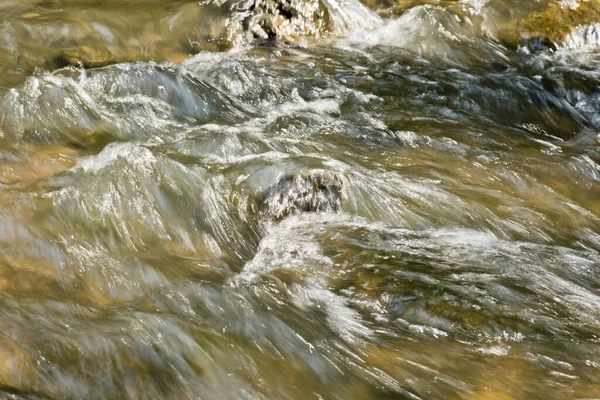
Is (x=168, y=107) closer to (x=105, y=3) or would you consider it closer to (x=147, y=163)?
(x=147, y=163)

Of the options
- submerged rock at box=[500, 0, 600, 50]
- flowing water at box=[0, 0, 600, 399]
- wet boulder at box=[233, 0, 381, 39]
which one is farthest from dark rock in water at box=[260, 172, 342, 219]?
submerged rock at box=[500, 0, 600, 50]

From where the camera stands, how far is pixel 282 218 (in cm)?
502

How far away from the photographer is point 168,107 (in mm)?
6629

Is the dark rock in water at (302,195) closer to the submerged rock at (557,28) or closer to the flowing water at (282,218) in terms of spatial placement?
the flowing water at (282,218)

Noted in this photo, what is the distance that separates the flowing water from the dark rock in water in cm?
7

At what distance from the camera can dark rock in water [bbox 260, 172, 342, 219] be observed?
5.06m

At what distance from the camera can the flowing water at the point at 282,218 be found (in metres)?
3.43

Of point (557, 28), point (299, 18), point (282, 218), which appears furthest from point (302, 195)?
point (557, 28)

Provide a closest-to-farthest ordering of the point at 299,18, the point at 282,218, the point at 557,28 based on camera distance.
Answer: the point at 282,218, the point at 299,18, the point at 557,28

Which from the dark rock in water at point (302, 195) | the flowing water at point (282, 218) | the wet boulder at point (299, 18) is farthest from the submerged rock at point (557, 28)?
the dark rock in water at point (302, 195)

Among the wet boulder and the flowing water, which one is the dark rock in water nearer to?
the flowing water

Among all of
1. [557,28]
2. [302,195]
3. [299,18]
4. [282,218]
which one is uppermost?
[557,28]

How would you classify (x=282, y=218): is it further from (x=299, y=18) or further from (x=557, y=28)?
(x=557, y=28)

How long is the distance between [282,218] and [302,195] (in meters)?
0.24
